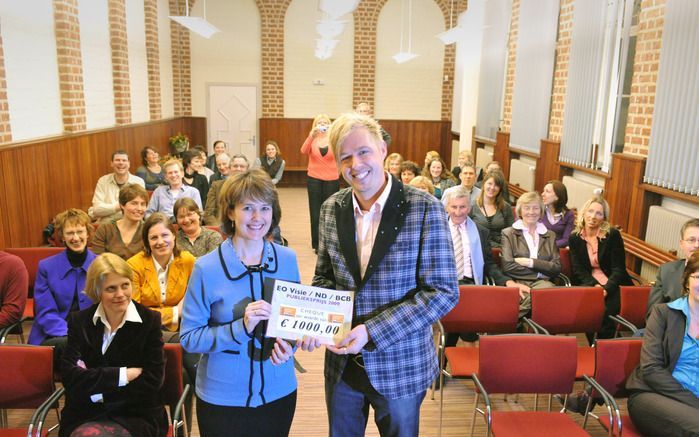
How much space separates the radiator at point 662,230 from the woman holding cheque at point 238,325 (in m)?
3.97

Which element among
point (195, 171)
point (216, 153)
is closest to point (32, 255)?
point (195, 171)

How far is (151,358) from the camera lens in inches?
104

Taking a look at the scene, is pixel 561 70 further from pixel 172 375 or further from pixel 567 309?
pixel 172 375

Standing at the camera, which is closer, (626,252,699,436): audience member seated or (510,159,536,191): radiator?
(626,252,699,436): audience member seated

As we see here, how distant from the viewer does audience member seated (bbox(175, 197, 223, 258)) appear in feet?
13.5

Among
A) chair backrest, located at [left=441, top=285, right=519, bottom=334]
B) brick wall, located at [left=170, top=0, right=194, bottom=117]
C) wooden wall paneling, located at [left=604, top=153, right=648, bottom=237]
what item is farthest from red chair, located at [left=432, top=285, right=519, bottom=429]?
brick wall, located at [left=170, top=0, right=194, bottom=117]

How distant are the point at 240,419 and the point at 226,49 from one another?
1222 cm

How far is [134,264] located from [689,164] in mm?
4456

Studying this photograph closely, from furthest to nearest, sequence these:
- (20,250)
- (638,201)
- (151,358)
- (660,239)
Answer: (638,201)
(660,239)
(20,250)
(151,358)

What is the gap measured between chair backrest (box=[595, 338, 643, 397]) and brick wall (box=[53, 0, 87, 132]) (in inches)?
252

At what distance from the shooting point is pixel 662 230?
4898 mm

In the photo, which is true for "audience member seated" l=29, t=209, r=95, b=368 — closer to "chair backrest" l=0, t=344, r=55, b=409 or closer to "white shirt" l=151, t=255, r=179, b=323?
"white shirt" l=151, t=255, r=179, b=323

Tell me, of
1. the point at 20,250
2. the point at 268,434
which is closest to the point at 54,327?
the point at 20,250

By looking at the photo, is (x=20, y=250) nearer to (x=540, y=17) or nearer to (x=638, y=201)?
(x=638, y=201)
